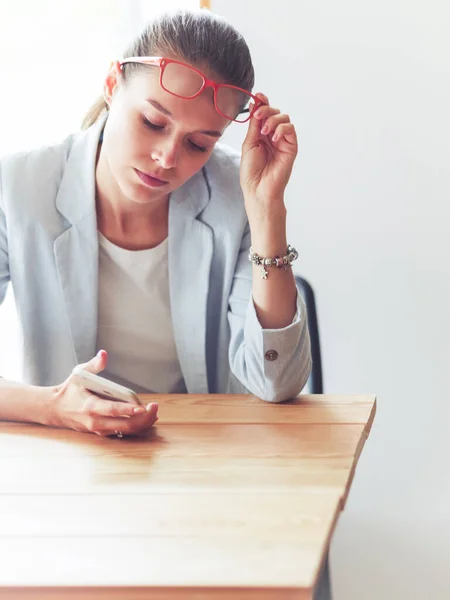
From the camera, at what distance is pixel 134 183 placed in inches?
55.9

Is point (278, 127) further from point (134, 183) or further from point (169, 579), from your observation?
point (169, 579)

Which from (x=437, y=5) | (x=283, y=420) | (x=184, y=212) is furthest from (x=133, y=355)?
(x=437, y=5)

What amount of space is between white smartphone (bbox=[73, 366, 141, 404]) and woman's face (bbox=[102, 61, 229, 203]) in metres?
0.37

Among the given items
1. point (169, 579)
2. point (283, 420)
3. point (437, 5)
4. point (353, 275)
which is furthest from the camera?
point (353, 275)

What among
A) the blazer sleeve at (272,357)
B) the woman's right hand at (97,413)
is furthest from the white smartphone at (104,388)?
the blazer sleeve at (272,357)

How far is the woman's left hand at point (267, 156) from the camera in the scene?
4.82 ft

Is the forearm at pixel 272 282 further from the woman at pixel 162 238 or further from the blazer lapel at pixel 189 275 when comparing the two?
the blazer lapel at pixel 189 275

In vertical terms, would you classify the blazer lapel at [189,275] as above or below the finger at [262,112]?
below

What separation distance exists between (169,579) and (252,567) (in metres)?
0.08

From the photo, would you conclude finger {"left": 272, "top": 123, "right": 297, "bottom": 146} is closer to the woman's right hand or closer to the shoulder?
the shoulder

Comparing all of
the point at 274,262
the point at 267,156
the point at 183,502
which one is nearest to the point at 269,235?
the point at 274,262

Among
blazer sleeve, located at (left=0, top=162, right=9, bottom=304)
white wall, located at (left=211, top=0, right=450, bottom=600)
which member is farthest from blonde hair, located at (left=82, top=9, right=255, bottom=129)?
Answer: white wall, located at (left=211, top=0, right=450, bottom=600)

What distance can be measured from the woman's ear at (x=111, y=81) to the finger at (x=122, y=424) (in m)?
0.61

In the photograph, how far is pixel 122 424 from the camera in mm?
1180
